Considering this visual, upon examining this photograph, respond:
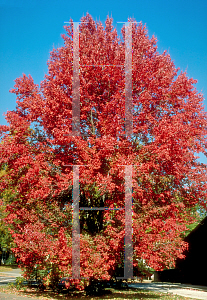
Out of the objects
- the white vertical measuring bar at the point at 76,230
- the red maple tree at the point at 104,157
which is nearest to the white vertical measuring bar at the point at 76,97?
the red maple tree at the point at 104,157

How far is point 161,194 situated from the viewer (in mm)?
9734

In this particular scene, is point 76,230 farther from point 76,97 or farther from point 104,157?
point 76,97

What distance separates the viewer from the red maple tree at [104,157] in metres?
9.39

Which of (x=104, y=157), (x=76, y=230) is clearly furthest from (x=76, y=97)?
(x=76, y=230)

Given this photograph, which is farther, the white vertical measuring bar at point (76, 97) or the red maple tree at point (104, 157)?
the white vertical measuring bar at point (76, 97)

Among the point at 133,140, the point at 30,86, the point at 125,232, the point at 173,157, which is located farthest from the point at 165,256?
the point at 30,86

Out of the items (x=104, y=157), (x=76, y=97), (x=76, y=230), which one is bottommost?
(x=76, y=230)

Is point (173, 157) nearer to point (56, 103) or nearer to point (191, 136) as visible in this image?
point (191, 136)

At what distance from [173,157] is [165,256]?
340 centimetres

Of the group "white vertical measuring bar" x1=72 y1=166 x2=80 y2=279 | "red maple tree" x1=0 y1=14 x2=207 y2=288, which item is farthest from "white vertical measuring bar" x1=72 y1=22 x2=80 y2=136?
"white vertical measuring bar" x1=72 y1=166 x2=80 y2=279

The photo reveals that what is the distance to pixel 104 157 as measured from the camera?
379 inches

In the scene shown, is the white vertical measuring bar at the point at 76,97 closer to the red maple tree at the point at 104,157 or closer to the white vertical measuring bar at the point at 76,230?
the red maple tree at the point at 104,157

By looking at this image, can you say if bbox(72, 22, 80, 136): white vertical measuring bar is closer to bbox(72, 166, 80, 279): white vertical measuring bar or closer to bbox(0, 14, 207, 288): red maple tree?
bbox(0, 14, 207, 288): red maple tree

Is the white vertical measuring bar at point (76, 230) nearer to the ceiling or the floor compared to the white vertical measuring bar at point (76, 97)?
nearer to the floor
